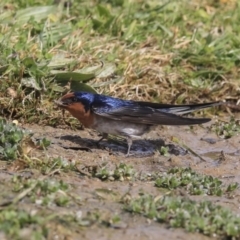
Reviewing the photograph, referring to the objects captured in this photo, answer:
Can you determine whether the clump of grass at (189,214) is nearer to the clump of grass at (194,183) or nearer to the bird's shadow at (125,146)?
the clump of grass at (194,183)

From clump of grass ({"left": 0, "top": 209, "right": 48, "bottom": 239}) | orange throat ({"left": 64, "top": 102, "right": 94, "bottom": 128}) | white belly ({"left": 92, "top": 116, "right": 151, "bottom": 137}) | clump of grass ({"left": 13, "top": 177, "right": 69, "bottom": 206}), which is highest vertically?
clump of grass ({"left": 0, "top": 209, "right": 48, "bottom": 239})

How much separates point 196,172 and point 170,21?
106 inches

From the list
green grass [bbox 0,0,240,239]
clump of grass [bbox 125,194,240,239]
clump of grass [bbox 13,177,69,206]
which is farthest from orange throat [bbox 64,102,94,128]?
clump of grass [bbox 125,194,240,239]

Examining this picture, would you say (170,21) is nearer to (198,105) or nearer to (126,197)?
(198,105)

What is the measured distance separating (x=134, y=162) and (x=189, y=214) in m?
1.59

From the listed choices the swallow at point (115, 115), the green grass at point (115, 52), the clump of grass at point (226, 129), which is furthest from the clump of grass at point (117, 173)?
the clump of grass at point (226, 129)

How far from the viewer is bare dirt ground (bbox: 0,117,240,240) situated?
453cm

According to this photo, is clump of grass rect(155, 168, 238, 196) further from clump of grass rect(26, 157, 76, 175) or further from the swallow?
the swallow

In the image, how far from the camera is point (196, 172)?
6.01 m

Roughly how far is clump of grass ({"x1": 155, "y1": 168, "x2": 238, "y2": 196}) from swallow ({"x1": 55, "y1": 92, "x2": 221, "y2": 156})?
0.82 metres

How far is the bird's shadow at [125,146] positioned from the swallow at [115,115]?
9 cm

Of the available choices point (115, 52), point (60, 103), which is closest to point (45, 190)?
point (60, 103)

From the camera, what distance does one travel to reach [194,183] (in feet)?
18.0

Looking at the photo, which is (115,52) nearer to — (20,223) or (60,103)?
(60,103)
